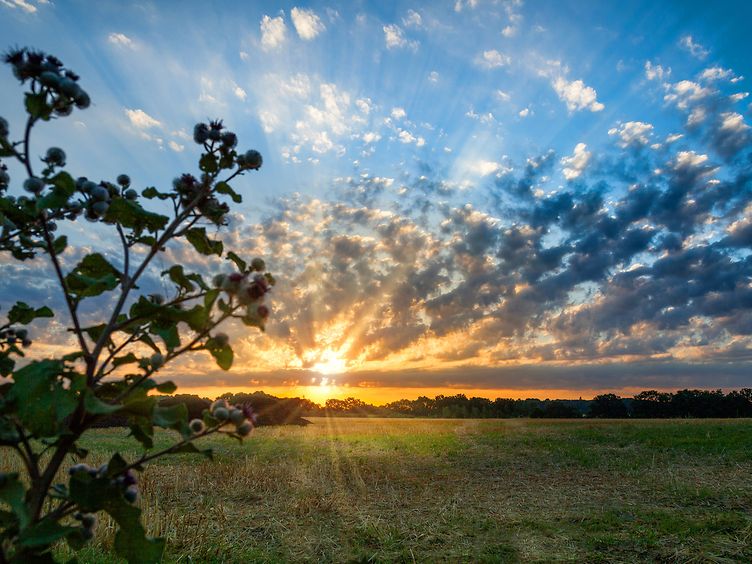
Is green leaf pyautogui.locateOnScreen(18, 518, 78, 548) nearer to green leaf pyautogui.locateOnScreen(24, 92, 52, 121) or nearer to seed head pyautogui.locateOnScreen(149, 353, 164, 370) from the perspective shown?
seed head pyautogui.locateOnScreen(149, 353, 164, 370)

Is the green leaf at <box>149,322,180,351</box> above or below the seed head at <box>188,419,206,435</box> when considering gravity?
above

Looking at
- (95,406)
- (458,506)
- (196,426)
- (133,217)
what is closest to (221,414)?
(196,426)

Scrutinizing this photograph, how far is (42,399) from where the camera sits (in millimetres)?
1566

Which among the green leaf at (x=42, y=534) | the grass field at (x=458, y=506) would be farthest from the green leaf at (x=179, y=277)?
the grass field at (x=458, y=506)

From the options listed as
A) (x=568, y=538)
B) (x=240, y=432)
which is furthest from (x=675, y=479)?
(x=240, y=432)

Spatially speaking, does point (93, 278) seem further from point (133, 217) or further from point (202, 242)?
point (202, 242)

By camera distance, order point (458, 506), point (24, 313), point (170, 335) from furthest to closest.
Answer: point (458, 506) → point (24, 313) → point (170, 335)

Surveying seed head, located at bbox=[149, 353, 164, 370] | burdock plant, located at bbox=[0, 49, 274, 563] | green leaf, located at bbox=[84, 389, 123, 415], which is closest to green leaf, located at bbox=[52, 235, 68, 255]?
burdock plant, located at bbox=[0, 49, 274, 563]

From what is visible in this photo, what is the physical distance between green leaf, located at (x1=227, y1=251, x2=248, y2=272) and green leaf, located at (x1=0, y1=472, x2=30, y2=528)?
1030 millimetres

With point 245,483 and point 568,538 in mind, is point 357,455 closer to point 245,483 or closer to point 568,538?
point 245,483

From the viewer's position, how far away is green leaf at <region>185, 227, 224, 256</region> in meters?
2.09

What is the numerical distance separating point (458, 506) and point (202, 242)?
1197 centimetres

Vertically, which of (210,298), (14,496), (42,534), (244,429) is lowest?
(42,534)

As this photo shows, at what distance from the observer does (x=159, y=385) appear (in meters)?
1.79
